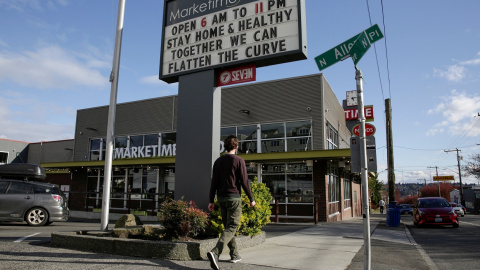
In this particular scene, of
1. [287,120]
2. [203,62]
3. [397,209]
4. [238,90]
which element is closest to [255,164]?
[287,120]

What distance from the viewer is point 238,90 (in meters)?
20.1

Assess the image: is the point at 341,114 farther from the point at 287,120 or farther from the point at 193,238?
the point at 193,238

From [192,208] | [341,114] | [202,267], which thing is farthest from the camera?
[341,114]

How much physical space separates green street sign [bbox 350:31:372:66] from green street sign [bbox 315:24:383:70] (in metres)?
0.06

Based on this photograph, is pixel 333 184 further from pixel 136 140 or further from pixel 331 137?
pixel 136 140

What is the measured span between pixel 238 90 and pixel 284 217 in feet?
25.3

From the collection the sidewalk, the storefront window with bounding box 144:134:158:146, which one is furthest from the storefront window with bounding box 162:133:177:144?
the sidewalk

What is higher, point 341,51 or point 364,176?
point 341,51

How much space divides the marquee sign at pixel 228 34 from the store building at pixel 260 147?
7.91m

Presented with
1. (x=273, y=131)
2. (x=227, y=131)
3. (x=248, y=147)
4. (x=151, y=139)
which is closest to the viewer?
(x=273, y=131)

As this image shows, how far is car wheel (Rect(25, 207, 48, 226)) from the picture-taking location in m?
10.7

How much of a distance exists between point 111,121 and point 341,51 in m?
5.04

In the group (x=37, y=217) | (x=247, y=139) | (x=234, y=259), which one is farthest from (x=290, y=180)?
(x=234, y=259)

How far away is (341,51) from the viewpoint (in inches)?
213
